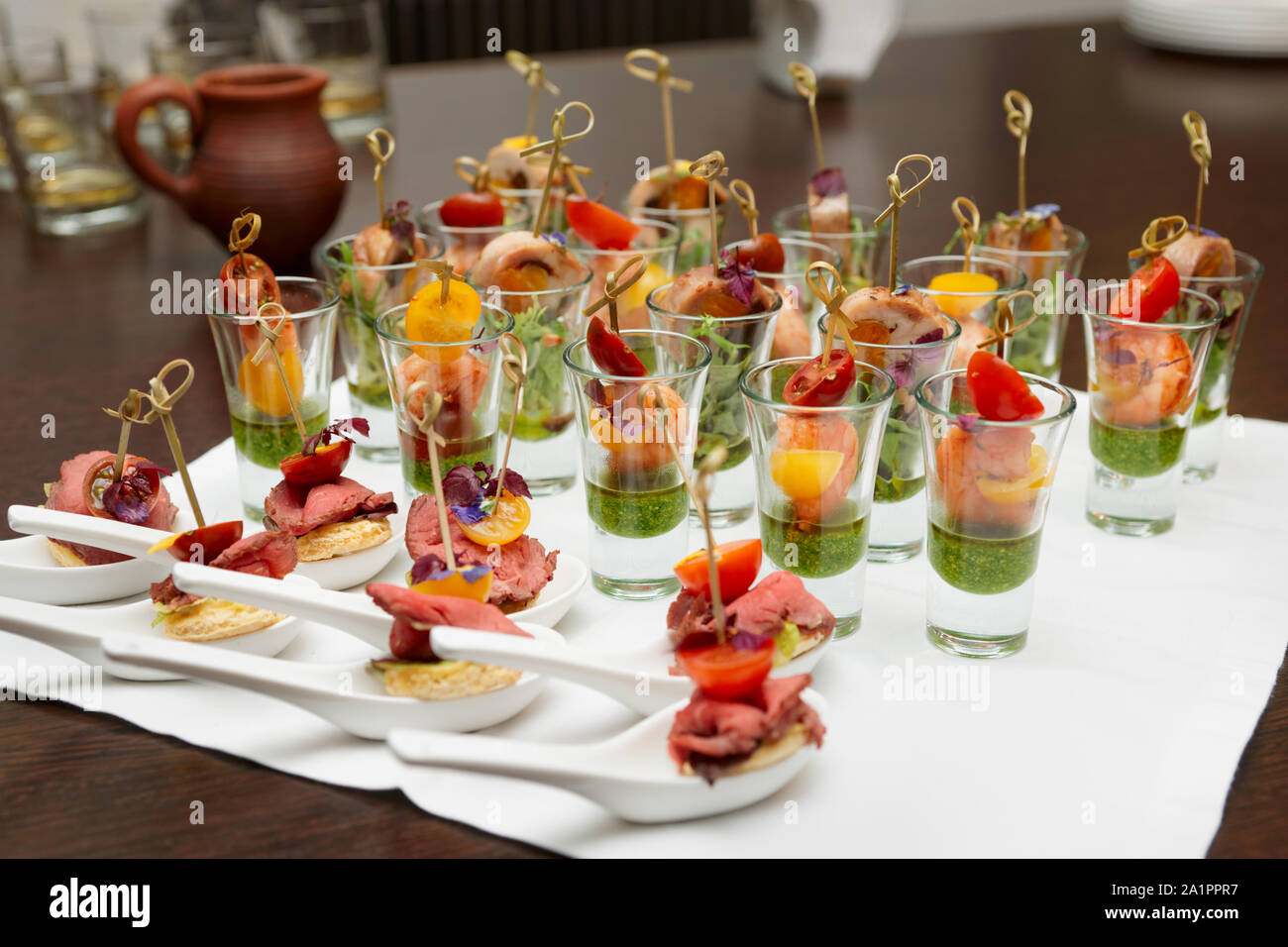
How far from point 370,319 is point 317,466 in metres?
0.35

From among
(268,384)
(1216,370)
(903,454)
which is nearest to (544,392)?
(268,384)

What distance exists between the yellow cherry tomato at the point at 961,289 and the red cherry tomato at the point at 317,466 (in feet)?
2.17

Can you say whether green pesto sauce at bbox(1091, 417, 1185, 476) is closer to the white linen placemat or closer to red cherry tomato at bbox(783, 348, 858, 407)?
the white linen placemat

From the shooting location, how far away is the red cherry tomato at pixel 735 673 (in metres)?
0.94

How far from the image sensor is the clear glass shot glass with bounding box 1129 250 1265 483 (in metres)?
1.46

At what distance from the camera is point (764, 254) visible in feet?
5.02

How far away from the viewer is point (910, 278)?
1609 millimetres

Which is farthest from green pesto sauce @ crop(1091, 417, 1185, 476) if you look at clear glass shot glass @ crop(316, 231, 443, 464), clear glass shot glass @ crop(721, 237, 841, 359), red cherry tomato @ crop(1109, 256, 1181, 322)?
clear glass shot glass @ crop(316, 231, 443, 464)

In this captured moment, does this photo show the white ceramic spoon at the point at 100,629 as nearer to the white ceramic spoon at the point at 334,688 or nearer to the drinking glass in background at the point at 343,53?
the white ceramic spoon at the point at 334,688

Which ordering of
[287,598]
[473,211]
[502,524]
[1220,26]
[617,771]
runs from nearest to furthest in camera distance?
[617,771] < [287,598] < [502,524] < [473,211] < [1220,26]

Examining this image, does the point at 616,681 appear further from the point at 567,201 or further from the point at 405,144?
the point at 405,144

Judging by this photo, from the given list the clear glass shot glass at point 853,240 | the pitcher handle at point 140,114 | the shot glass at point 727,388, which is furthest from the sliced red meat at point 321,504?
the pitcher handle at point 140,114

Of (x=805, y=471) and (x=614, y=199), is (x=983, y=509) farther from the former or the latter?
(x=614, y=199)
